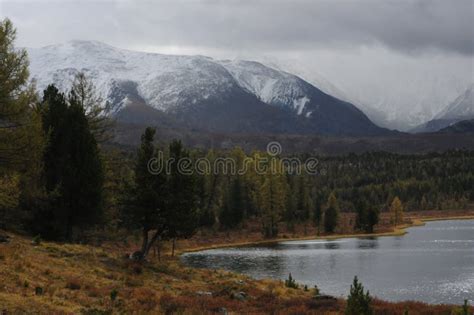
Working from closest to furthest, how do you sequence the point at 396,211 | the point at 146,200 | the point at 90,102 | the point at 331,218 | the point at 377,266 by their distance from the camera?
1. the point at 146,200
2. the point at 90,102
3. the point at 377,266
4. the point at 331,218
5. the point at 396,211

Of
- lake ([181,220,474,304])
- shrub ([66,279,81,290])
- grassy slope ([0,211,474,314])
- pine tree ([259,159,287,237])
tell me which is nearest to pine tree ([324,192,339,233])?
pine tree ([259,159,287,237])

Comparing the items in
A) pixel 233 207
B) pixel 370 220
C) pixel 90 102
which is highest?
pixel 90 102

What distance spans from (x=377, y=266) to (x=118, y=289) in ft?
139

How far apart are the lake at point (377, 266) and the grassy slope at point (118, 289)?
11.5 meters

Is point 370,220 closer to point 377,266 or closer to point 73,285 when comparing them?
point 377,266

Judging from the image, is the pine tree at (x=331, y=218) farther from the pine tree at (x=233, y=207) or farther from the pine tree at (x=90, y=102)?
the pine tree at (x=90, y=102)

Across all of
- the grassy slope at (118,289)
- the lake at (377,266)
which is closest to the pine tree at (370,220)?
the lake at (377,266)

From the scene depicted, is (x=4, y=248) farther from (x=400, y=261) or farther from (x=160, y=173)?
(x=400, y=261)

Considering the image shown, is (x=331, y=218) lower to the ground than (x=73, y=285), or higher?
lower

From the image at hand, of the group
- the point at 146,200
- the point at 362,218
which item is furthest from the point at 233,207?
the point at 146,200

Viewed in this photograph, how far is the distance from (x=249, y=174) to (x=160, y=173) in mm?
83674

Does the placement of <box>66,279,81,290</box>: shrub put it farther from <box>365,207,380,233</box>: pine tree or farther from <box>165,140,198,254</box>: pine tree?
<box>365,207,380,233</box>: pine tree

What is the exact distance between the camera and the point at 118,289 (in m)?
30.7

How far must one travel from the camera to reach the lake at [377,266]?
47.8 meters
